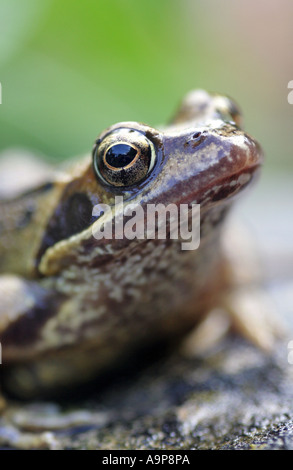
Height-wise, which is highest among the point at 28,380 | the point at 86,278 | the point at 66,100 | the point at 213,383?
the point at 66,100

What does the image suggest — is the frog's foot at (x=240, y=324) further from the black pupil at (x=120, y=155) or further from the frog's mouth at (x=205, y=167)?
the black pupil at (x=120, y=155)

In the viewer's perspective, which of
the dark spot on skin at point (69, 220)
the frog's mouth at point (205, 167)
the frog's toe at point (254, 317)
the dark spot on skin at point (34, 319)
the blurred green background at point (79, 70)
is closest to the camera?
the frog's mouth at point (205, 167)

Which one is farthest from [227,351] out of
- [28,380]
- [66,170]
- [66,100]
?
[66,100]

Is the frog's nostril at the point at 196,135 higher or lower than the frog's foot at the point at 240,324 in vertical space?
higher

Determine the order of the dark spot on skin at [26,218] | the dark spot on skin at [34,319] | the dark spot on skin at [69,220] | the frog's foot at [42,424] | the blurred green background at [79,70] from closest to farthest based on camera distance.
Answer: the dark spot on skin at [69,220] → the frog's foot at [42,424] → the dark spot on skin at [34,319] → the dark spot on skin at [26,218] → the blurred green background at [79,70]

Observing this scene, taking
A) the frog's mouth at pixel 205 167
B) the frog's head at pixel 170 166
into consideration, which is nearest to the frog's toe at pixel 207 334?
the frog's head at pixel 170 166

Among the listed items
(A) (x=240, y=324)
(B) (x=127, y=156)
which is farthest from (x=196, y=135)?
(A) (x=240, y=324)

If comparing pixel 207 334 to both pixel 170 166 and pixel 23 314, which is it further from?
pixel 170 166

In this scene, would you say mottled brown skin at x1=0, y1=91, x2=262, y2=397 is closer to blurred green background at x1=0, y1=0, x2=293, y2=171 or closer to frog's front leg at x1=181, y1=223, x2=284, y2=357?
frog's front leg at x1=181, y1=223, x2=284, y2=357

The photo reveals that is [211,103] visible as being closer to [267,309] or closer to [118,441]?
[267,309]
